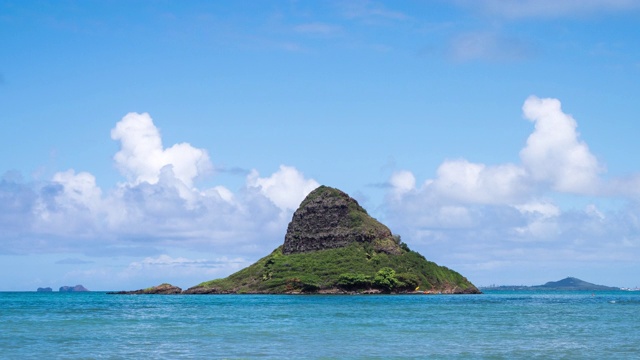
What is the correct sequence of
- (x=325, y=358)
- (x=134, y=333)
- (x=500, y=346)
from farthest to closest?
(x=134, y=333) → (x=500, y=346) → (x=325, y=358)

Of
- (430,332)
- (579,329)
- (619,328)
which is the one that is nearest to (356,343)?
(430,332)

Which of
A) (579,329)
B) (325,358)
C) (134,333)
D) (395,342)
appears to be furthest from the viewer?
(579,329)

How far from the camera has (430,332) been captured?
61.2 m

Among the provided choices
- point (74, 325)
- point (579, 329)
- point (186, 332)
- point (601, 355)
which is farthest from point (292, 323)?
point (601, 355)

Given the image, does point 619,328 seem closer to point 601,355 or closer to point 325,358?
point 601,355

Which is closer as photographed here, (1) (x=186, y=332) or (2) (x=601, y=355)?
(2) (x=601, y=355)

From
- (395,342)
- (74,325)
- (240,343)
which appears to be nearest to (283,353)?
(240,343)

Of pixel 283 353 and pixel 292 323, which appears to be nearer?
pixel 283 353

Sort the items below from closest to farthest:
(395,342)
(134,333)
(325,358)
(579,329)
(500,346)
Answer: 1. (325,358)
2. (500,346)
3. (395,342)
4. (134,333)
5. (579,329)

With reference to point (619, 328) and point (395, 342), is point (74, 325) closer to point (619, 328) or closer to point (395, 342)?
point (395, 342)

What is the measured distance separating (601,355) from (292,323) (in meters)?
35.0

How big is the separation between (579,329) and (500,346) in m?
20.6

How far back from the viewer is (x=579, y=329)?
65625 millimetres

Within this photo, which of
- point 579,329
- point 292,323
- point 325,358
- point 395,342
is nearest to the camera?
point 325,358
